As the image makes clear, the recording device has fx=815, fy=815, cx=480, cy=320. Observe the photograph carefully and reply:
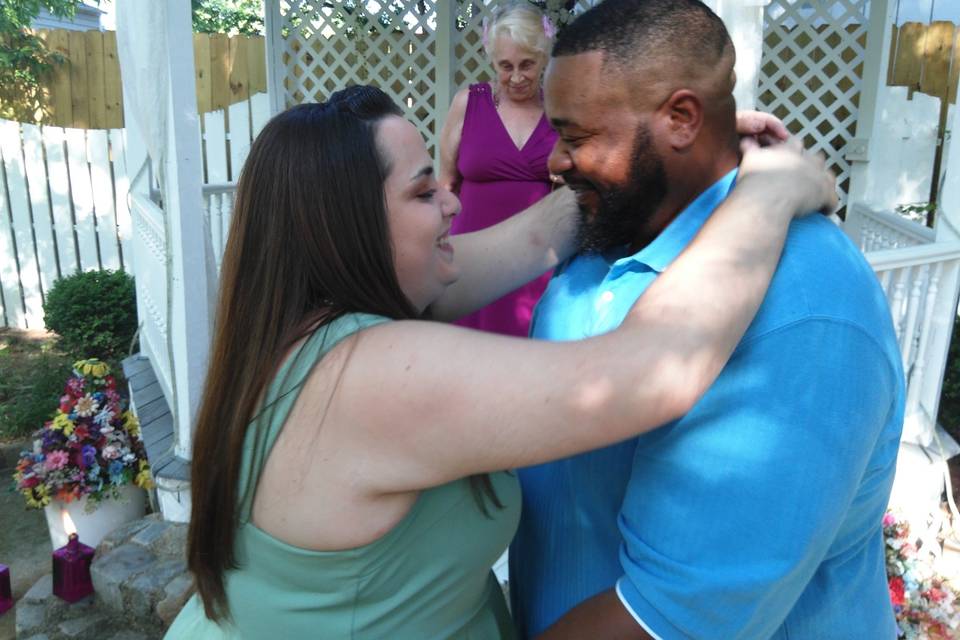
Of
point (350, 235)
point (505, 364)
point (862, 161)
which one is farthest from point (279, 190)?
point (862, 161)

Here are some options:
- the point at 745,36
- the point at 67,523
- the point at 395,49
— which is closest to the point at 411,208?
the point at 745,36

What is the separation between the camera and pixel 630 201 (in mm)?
1408

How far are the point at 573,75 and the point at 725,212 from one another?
34 cm

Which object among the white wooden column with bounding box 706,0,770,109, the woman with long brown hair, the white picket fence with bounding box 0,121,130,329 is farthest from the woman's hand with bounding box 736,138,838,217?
the white picket fence with bounding box 0,121,130,329

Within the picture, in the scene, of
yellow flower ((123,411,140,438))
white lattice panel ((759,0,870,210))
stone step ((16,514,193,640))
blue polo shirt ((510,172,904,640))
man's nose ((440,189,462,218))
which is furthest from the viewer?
white lattice panel ((759,0,870,210))

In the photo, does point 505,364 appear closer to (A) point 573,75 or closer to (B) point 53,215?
(A) point 573,75

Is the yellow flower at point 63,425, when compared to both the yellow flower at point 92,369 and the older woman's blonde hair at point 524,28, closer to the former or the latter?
the yellow flower at point 92,369

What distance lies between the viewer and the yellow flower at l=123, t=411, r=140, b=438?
4.50 metres

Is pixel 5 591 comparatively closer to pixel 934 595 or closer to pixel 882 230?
pixel 934 595

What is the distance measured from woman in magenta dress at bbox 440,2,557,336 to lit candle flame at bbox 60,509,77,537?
2321 millimetres

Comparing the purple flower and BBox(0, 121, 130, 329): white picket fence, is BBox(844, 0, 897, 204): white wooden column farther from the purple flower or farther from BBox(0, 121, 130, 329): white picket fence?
BBox(0, 121, 130, 329): white picket fence

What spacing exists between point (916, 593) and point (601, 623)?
9.14 feet

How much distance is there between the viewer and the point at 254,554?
4.13ft

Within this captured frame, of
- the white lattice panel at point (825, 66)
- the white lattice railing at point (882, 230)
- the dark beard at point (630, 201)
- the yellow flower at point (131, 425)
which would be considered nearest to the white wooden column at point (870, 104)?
the white lattice panel at point (825, 66)
